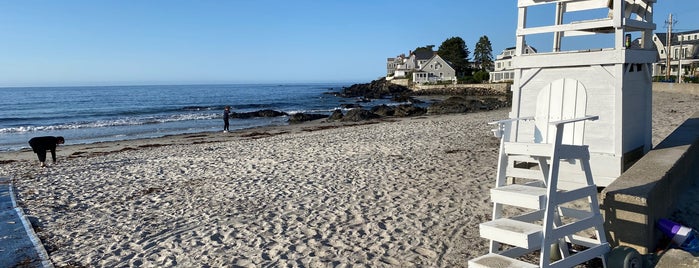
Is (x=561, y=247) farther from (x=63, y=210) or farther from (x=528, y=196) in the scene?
(x=63, y=210)

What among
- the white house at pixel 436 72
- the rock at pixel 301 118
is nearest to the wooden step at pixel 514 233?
the rock at pixel 301 118

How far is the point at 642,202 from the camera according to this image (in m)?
4.09

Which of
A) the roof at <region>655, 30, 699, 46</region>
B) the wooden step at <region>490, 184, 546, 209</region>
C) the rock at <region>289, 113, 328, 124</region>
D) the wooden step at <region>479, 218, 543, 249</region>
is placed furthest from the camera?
the roof at <region>655, 30, 699, 46</region>

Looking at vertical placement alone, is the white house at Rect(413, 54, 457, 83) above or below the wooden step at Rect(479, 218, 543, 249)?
above

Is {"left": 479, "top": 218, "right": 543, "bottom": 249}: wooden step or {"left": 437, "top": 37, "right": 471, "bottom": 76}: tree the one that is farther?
{"left": 437, "top": 37, "right": 471, "bottom": 76}: tree

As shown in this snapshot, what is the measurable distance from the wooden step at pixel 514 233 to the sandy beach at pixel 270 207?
1415mm

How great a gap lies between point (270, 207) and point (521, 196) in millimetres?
4687

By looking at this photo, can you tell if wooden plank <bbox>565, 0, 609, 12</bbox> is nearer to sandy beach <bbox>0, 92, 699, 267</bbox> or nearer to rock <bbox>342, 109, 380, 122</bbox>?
sandy beach <bbox>0, 92, 699, 267</bbox>

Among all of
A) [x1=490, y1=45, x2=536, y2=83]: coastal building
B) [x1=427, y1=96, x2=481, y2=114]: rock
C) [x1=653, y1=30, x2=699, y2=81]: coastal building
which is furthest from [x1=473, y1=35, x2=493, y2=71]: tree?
[x1=427, y1=96, x2=481, y2=114]: rock

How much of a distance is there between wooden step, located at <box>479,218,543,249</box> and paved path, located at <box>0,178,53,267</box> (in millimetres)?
4820

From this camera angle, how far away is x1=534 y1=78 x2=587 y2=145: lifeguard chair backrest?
5777mm

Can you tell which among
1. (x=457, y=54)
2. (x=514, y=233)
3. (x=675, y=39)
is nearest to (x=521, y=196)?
(x=514, y=233)

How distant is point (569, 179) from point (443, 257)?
2.15m

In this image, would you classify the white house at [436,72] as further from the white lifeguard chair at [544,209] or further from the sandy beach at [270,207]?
the white lifeguard chair at [544,209]
